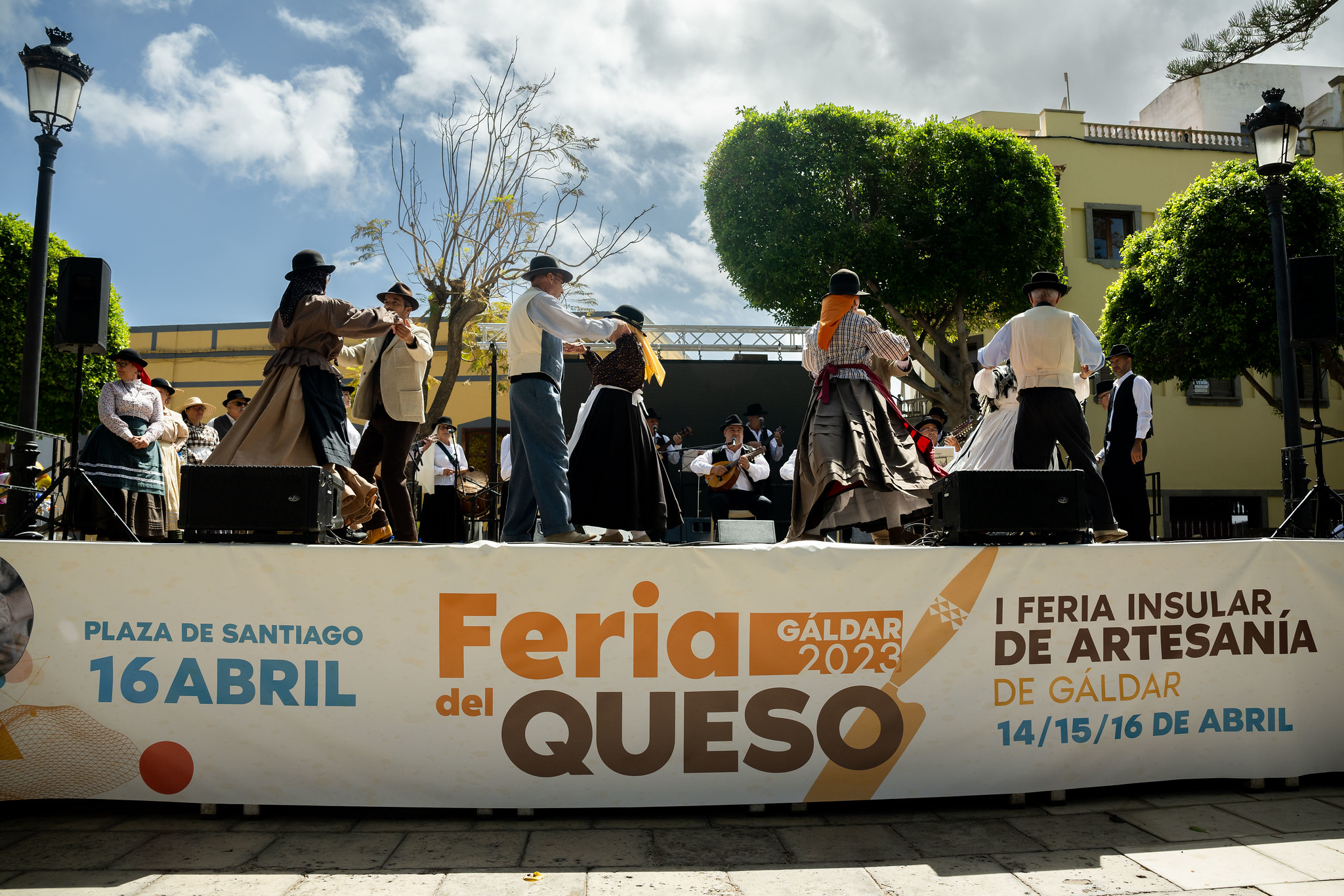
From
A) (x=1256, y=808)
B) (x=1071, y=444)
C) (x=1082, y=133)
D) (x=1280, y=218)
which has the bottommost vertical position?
(x=1256, y=808)

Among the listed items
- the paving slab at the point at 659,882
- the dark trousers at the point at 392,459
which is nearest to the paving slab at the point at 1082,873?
the paving slab at the point at 659,882

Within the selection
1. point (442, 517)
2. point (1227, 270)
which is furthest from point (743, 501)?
point (1227, 270)

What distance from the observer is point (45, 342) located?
15055mm

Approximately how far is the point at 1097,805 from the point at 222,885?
2944mm

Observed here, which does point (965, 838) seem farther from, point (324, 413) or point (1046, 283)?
point (1046, 283)

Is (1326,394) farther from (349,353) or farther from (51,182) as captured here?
(51,182)

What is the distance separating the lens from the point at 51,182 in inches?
251

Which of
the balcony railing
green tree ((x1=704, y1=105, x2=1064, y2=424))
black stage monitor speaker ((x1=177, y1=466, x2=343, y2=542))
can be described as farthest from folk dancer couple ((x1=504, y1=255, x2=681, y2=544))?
the balcony railing

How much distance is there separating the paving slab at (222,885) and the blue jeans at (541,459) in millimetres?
2018

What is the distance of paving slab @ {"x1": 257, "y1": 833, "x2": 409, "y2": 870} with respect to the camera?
2.51m

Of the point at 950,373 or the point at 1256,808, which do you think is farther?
the point at 950,373

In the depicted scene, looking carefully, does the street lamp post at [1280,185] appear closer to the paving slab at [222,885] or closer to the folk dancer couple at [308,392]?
the folk dancer couple at [308,392]

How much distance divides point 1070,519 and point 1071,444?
5.31ft

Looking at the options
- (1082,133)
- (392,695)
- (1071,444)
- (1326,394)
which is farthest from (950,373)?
(392,695)
